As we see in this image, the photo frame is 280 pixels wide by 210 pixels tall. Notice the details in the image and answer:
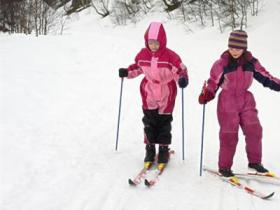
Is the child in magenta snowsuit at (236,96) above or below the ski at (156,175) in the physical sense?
above

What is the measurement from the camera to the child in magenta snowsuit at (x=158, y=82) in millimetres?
5180

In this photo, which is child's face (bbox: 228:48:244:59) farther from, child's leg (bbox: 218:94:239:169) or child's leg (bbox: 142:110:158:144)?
child's leg (bbox: 142:110:158:144)

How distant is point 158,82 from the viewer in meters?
5.37

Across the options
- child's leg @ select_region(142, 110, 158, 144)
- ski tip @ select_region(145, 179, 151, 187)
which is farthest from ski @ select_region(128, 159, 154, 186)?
child's leg @ select_region(142, 110, 158, 144)

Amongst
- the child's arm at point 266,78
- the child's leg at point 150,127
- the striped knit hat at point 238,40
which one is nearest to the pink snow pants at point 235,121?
the child's arm at point 266,78

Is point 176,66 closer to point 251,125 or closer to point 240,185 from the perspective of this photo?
point 251,125

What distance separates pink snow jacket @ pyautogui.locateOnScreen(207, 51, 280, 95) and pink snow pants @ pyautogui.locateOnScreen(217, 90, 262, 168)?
90 mm

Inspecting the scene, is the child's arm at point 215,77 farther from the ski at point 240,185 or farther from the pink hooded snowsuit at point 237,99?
the ski at point 240,185

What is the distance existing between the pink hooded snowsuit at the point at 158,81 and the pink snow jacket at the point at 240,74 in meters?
0.41

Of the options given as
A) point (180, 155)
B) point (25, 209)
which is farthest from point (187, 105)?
point (25, 209)

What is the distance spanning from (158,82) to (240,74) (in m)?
1.03

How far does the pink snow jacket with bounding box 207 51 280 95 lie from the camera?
486 centimetres

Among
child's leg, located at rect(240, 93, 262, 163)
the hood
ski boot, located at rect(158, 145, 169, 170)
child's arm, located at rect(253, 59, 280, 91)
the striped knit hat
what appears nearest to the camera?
the striped knit hat

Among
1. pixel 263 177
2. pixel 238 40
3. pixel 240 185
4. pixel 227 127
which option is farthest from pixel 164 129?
pixel 238 40
